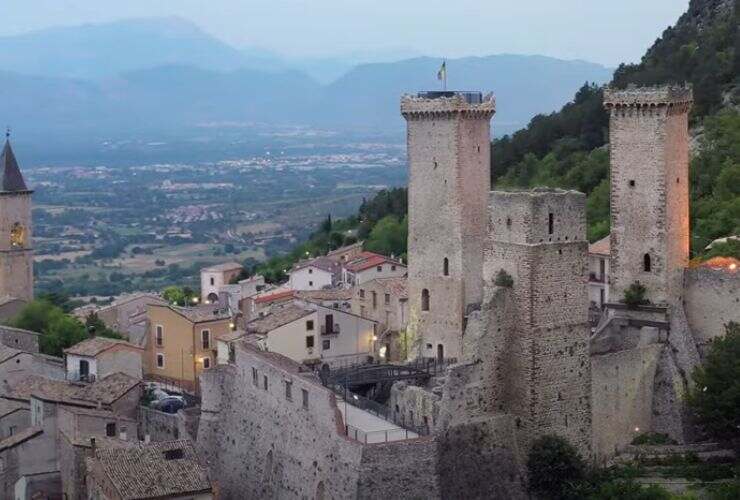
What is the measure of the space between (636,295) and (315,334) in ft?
38.9

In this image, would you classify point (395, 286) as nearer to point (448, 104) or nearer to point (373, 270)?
point (448, 104)

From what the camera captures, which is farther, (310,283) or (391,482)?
(310,283)

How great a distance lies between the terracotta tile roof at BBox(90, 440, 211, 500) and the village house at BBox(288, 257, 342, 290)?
28.6m

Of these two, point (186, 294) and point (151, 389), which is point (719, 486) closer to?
point (151, 389)

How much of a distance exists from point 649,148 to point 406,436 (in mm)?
12990

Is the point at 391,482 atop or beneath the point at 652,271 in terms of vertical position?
beneath

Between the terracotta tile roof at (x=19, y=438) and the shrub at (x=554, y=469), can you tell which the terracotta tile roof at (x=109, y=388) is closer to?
the terracotta tile roof at (x=19, y=438)

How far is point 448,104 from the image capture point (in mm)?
49781

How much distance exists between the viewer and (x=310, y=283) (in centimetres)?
7362

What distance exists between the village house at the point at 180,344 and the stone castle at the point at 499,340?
30.3ft

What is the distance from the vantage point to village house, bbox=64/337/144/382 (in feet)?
180

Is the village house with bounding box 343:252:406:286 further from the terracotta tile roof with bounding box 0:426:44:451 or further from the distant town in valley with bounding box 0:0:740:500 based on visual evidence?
the terracotta tile roof with bounding box 0:426:44:451

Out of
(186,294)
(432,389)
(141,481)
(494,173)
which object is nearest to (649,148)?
(432,389)

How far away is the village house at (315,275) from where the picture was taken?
7294 cm
